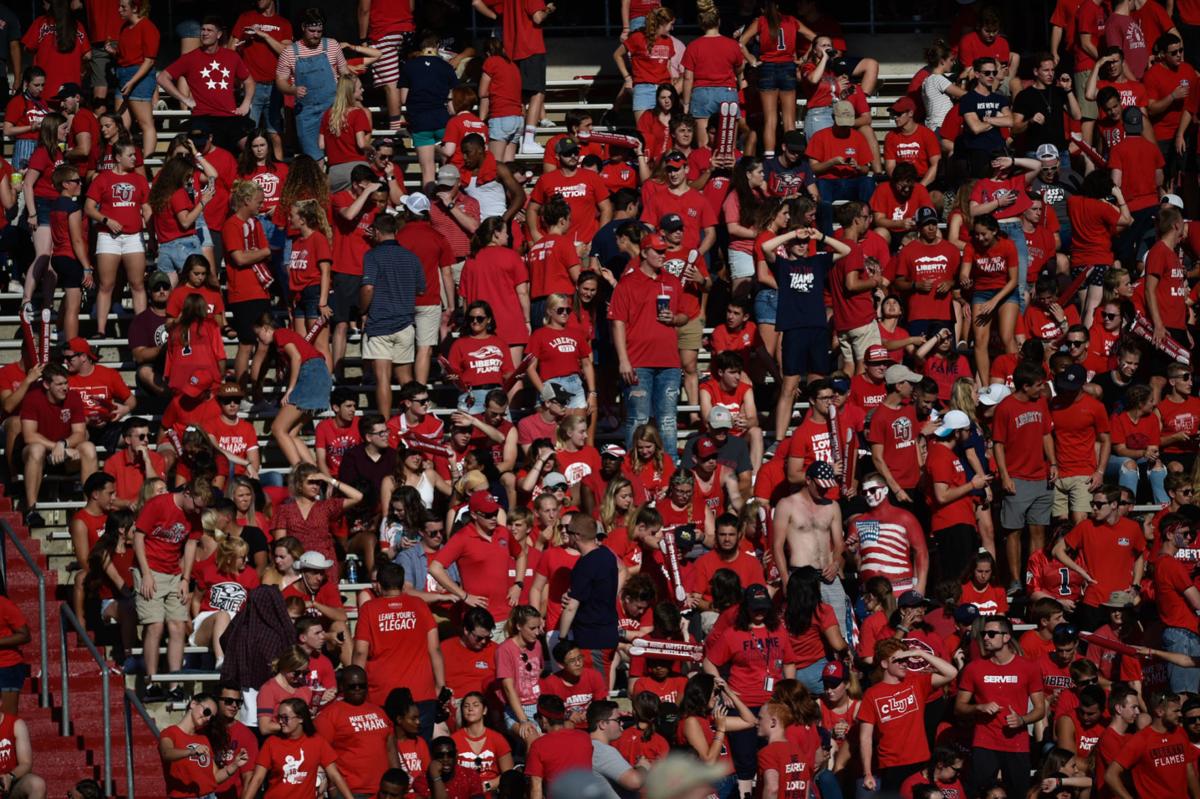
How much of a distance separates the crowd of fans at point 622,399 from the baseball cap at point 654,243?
0.04 meters

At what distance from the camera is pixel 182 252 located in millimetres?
17391

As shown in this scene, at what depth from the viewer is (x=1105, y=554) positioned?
15.5m

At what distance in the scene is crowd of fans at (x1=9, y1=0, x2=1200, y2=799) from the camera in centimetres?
1371

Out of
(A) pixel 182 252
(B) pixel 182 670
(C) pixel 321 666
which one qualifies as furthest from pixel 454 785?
(A) pixel 182 252

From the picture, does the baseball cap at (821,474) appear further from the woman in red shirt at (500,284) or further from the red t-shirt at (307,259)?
the red t-shirt at (307,259)

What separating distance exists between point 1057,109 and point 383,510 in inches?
325

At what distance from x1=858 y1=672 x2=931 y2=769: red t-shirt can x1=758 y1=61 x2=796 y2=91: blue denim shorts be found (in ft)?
23.1

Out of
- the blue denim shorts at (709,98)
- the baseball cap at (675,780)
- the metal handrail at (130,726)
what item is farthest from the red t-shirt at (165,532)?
the baseball cap at (675,780)

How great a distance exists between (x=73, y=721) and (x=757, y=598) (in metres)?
4.66

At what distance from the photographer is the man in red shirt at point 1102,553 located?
15.5 m

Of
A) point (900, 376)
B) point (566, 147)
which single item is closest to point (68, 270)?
point (566, 147)

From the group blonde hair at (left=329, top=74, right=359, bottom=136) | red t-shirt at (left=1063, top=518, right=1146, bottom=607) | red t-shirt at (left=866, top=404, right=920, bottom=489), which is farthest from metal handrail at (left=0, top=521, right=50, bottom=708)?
red t-shirt at (left=1063, top=518, right=1146, bottom=607)

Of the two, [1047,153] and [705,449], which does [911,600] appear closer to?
[705,449]

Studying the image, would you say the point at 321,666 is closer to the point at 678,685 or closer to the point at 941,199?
the point at 678,685
